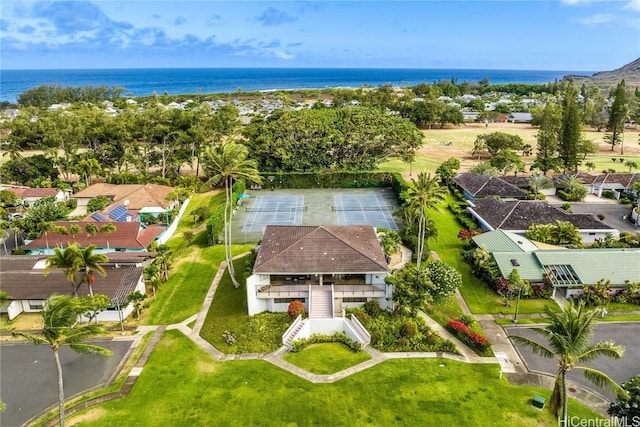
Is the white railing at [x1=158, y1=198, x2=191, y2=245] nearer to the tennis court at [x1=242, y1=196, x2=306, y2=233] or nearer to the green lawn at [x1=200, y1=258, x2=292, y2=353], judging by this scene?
the tennis court at [x1=242, y1=196, x2=306, y2=233]

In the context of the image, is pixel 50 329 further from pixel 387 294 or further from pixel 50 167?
pixel 50 167

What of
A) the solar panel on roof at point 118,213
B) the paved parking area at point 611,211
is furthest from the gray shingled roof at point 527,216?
the solar panel on roof at point 118,213

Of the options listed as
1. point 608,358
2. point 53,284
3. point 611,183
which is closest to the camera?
point 608,358

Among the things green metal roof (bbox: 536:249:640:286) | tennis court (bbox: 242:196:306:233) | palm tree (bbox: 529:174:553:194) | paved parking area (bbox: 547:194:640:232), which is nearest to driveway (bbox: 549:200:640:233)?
paved parking area (bbox: 547:194:640:232)

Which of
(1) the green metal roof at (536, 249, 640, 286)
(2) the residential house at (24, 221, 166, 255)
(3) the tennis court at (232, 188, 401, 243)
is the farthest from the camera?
(3) the tennis court at (232, 188, 401, 243)

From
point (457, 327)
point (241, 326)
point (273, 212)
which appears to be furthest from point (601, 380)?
point (273, 212)

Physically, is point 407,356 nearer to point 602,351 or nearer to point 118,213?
point 602,351

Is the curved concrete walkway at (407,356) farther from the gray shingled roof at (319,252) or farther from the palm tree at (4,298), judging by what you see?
Answer: the palm tree at (4,298)
